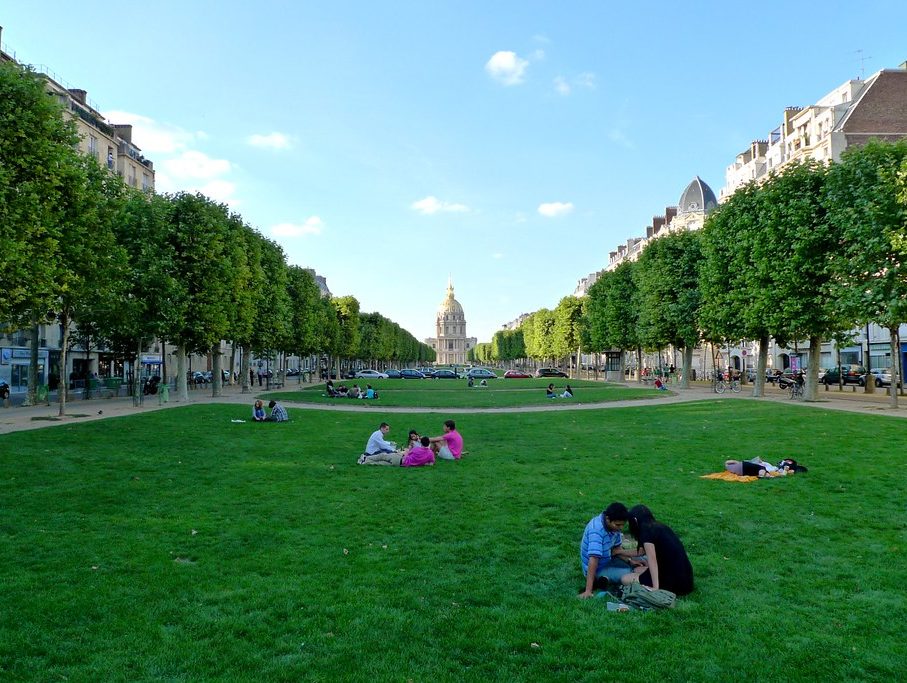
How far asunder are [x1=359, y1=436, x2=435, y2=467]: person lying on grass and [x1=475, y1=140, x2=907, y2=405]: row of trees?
21.4 meters

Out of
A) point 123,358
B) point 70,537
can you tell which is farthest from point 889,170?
point 123,358

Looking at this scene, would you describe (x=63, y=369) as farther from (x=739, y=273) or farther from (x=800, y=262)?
(x=739, y=273)

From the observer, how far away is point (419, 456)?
16.3 meters

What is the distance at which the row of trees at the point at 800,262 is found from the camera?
1077 inches

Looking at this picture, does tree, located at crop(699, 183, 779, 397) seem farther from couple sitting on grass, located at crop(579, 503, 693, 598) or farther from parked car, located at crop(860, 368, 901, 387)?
couple sitting on grass, located at crop(579, 503, 693, 598)

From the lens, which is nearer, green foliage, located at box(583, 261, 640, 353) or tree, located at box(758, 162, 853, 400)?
tree, located at box(758, 162, 853, 400)

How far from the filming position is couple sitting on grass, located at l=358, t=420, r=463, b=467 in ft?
53.4

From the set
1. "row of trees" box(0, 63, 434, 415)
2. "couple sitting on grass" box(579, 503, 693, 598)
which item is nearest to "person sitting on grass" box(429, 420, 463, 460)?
"couple sitting on grass" box(579, 503, 693, 598)

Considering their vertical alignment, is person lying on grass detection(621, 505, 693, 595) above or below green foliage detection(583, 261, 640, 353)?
below

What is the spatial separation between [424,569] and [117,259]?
1015 inches

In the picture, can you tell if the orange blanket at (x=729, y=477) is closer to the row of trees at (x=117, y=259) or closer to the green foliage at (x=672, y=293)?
the row of trees at (x=117, y=259)

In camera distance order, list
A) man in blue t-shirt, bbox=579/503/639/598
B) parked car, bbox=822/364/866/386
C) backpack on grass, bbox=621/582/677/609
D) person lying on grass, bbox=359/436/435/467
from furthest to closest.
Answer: parked car, bbox=822/364/866/386, person lying on grass, bbox=359/436/435/467, man in blue t-shirt, bbox=579/503/639/598, backpack on grass, bbox=621/582/677/609

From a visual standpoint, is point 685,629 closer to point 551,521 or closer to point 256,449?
point 551,521

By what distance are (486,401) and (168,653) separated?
119 ft
